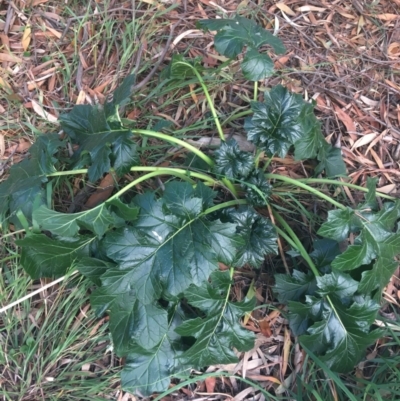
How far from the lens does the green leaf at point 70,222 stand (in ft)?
4.56

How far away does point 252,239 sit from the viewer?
158cm

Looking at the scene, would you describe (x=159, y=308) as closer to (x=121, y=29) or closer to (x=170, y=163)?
(x=170, y=163)

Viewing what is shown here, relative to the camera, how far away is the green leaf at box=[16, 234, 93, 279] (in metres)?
1.47

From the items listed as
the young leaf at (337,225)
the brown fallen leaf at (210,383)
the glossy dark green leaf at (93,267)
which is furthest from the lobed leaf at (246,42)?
the brown fallen leaf at (210,383)

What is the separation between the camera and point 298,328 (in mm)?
1625

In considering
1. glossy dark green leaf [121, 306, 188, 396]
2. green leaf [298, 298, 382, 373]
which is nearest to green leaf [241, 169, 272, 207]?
green leaf [298, 298, 382, 373]

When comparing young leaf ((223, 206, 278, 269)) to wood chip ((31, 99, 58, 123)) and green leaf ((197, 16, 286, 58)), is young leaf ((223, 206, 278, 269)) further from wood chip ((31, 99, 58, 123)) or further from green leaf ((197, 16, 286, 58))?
wood chip ((31, 99, 58, 123))

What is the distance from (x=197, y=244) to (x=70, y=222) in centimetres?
39

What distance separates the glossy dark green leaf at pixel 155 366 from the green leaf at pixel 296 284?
1.27 ft

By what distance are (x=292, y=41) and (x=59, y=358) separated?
160cm

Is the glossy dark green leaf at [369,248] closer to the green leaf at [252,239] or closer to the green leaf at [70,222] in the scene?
the green leaf at [252,239]

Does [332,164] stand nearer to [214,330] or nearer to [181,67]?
[181,67]

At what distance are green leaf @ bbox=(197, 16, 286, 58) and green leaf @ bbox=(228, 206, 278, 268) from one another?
0.56m

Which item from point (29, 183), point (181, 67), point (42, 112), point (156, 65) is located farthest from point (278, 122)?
point (42, 112)
